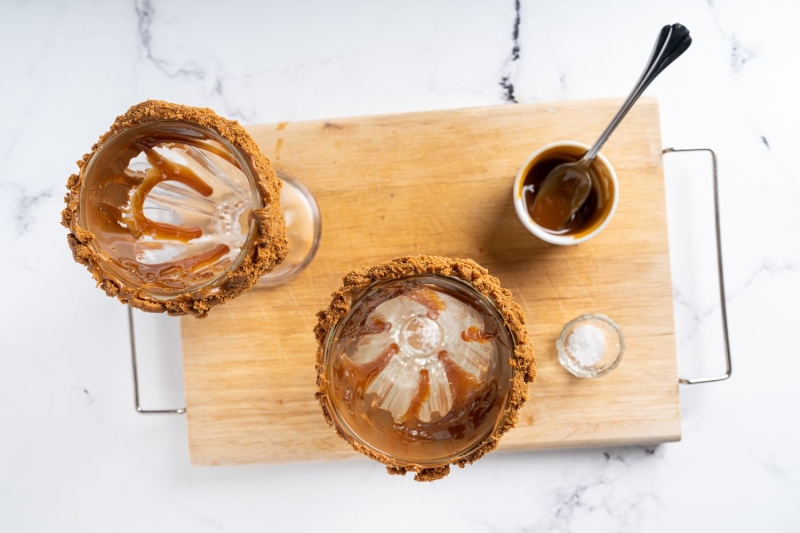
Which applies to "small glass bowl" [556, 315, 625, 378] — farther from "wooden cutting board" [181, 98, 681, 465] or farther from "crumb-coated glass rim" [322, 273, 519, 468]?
"crumb-coated glass rim" [322, 273, 519, 468]

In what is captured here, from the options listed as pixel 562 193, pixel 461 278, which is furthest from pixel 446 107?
pixel 461 278

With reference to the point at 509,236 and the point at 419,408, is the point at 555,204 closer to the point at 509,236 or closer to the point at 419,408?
the point at 509,236

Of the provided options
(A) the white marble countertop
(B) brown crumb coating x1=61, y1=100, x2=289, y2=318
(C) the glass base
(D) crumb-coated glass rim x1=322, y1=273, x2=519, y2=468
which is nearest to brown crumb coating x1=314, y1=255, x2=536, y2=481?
(D) crumb-coated glass rim x1=322, y1=273, x2=519, y2=468

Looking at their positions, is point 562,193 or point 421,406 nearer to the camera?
point 421,406

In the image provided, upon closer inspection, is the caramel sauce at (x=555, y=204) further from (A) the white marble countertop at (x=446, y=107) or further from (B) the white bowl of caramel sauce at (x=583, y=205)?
(A) the white marble countertop at (x=446, y=107)

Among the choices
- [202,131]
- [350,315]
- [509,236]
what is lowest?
[350,315]

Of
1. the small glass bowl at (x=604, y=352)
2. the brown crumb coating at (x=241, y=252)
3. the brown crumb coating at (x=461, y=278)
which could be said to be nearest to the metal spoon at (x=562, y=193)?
the small glass bowl at (x=604, y=352)

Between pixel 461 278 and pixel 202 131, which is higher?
pixel 202 131

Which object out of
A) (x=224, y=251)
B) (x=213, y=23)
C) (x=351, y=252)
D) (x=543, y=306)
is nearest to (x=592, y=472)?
(x=543, y=306)
